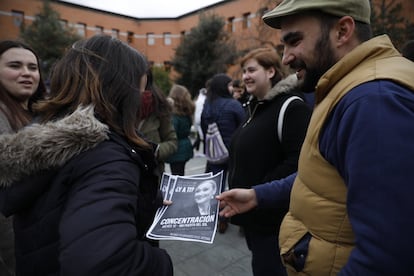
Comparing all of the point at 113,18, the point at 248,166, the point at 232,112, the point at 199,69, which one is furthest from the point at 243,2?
the point at 248,166

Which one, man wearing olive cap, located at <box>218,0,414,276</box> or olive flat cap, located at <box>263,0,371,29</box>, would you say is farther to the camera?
olive flat cap, located at <box>263,0,371,29</box>

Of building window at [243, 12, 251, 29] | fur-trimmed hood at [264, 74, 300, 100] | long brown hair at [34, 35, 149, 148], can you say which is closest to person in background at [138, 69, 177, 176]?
fur-trimmed hood at [264, 74, 300, 100]

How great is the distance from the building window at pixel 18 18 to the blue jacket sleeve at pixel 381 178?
32957 mm

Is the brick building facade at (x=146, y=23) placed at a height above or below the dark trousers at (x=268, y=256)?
above

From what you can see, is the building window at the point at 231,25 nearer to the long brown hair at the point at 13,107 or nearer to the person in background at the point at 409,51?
the person in background at the point at 409,51

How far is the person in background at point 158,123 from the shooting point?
3.11 m

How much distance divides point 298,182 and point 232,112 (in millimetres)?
2726

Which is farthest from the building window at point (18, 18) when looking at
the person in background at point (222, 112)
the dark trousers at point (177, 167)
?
the person in background at point (222, 112)

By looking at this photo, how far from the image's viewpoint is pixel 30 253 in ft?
3.25

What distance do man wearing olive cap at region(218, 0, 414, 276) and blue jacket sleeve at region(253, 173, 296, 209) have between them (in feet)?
1.41

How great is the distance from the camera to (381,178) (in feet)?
2.33

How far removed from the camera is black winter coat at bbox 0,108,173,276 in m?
0.83

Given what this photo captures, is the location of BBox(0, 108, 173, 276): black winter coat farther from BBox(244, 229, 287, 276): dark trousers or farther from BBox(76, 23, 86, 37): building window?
BBox(76, 23, 86, 37): building window

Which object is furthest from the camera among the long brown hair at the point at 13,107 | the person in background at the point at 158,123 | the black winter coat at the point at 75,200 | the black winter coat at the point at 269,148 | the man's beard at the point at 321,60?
the person in background at the point at 158,123
